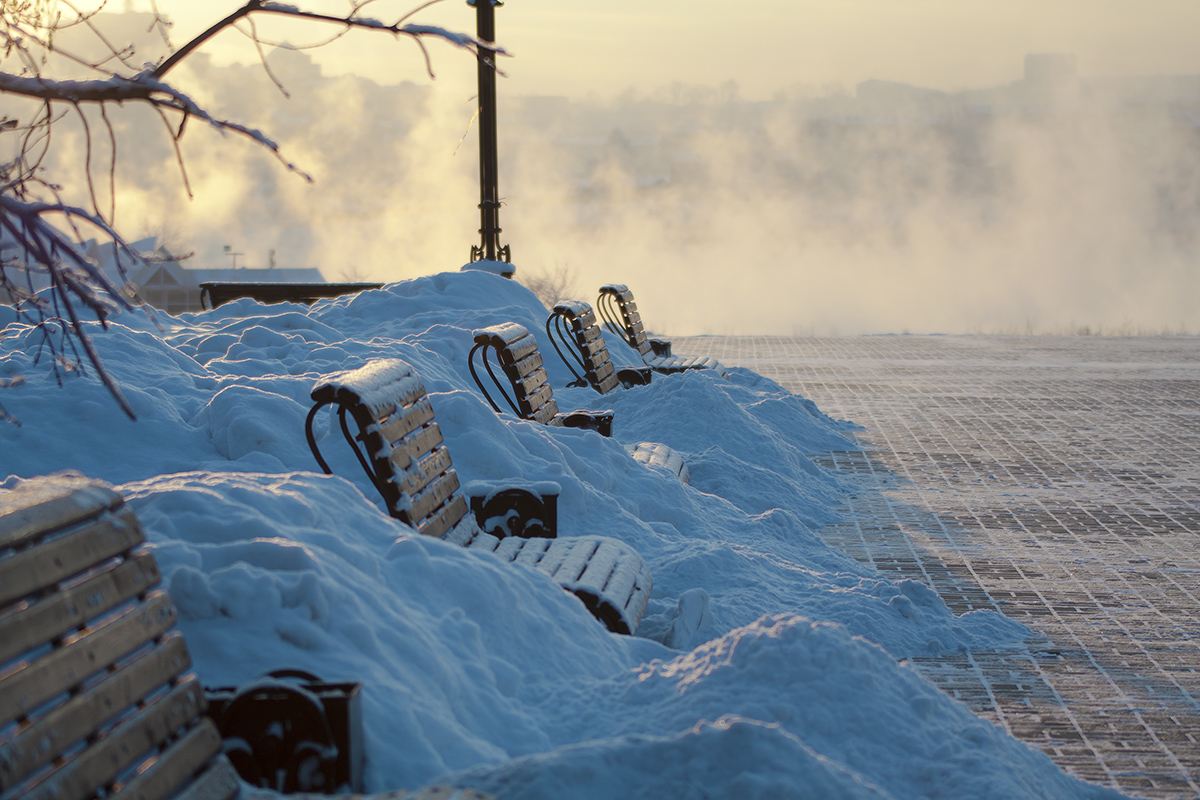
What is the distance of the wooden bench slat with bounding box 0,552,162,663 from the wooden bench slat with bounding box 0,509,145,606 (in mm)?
29

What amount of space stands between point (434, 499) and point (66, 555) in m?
2.13

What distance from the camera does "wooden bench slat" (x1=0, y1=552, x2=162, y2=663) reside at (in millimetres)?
1670

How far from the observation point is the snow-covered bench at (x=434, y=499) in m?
3.53

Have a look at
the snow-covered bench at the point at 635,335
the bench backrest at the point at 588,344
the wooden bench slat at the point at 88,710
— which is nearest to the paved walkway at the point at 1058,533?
the snow-covered bench at the point at 635,335

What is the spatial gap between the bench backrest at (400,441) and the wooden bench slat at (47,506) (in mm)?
1386

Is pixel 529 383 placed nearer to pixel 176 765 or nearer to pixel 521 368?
pixel 521 368

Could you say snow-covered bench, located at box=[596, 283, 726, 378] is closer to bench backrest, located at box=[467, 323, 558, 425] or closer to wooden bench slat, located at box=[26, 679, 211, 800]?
bench backrest, located at box=[467, 323, 558, 425]

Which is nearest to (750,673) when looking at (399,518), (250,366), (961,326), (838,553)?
(399,518)

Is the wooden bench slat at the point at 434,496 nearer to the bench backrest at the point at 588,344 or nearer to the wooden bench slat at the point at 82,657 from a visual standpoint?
the wooden bench slat at the point at 82,657

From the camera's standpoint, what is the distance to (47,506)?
1.81 meters

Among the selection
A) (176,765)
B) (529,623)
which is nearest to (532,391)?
(529,623)

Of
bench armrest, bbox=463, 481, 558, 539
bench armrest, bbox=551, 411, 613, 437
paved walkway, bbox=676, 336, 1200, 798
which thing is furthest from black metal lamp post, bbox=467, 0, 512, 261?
bench armrest, bbox=463, 481, 558, 539

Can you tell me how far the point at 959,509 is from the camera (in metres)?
6.62

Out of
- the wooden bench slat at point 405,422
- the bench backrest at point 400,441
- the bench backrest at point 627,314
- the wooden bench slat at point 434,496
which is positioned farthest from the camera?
the bench backrest at point 627,314
